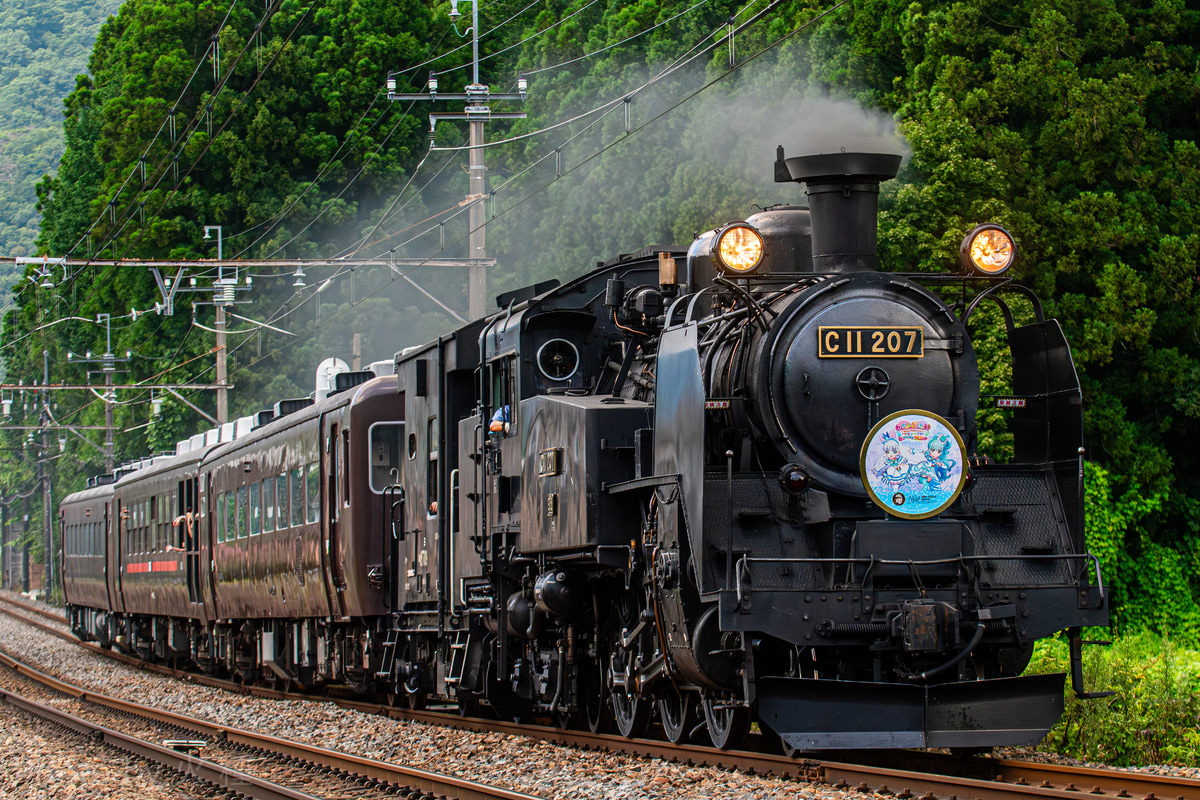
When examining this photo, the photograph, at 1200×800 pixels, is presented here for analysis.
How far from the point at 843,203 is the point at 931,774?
135 inches

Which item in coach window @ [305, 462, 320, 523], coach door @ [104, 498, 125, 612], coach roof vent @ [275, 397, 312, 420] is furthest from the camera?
coach door @ [104, 498, 125, 612]

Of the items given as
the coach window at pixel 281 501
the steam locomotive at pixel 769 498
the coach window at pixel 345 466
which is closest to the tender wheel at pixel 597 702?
the steam locomotive at pixel 769 498

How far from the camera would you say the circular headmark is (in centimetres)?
829

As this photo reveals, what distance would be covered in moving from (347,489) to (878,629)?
826 cm

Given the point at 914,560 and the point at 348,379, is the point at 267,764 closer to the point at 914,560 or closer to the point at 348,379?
Result: the point at 914,560

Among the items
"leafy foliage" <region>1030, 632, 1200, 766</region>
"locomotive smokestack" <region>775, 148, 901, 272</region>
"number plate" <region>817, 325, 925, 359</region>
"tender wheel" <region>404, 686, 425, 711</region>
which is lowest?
"tender wheel" <region>404, 686, 425, 711</region>

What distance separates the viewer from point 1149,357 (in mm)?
22703

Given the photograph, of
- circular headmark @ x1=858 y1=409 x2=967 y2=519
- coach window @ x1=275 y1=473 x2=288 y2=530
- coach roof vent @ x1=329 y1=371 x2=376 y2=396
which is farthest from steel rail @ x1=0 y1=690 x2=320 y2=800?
coach roof vent @ x1=329 y1=371 x2=376 y2=396

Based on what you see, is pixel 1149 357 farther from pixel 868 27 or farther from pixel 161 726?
pixel 161 726

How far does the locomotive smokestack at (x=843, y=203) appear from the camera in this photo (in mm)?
8977

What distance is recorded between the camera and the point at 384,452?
15008 millimetres

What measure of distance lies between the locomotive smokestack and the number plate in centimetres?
58

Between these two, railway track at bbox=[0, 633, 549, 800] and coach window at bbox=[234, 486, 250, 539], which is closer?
railway track at bbox=[0, 633, 549, 800]

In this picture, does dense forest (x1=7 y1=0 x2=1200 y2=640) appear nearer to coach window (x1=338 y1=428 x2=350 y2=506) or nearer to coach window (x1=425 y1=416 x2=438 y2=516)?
coach window (x1=425 y1=416 x2=438 y2=516)
